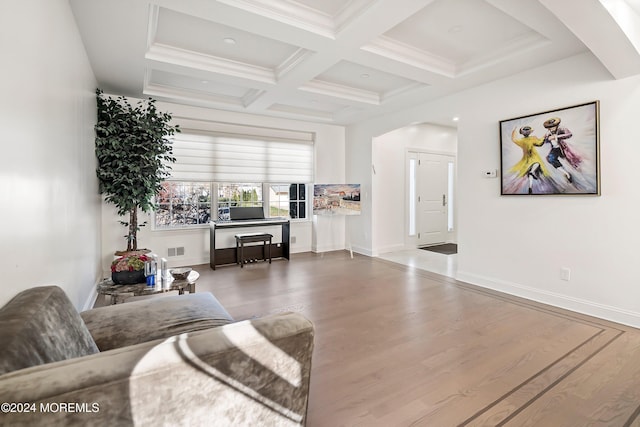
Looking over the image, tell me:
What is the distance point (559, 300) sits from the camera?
11.8 ft

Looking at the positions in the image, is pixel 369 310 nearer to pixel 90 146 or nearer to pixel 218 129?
pixel 90 146

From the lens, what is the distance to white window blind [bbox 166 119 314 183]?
5504 millimetres

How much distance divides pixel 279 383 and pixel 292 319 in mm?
234

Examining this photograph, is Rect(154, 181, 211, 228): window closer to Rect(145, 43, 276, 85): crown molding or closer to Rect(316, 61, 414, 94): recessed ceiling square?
Rect(145, 43, 276, 85): crown molding

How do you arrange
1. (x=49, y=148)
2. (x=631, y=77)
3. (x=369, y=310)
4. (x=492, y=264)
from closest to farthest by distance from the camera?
(x=49, y=148) → (x=631, y=77) → (x=369, y=310) → (x=492, y=264)

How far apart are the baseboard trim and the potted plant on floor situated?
183 inches

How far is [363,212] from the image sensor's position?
6.70m

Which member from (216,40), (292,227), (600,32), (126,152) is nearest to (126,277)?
(126,152)

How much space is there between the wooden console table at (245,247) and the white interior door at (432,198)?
123 inches

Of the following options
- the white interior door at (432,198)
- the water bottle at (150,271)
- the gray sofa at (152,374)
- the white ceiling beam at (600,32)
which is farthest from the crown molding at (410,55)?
the white interior door at (432,198)

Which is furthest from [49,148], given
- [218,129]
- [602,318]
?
[602,318]

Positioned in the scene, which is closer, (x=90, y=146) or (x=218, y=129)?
(x=90, y=146)

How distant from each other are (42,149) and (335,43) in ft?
8.48

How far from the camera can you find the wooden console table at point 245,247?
17.8 ft
